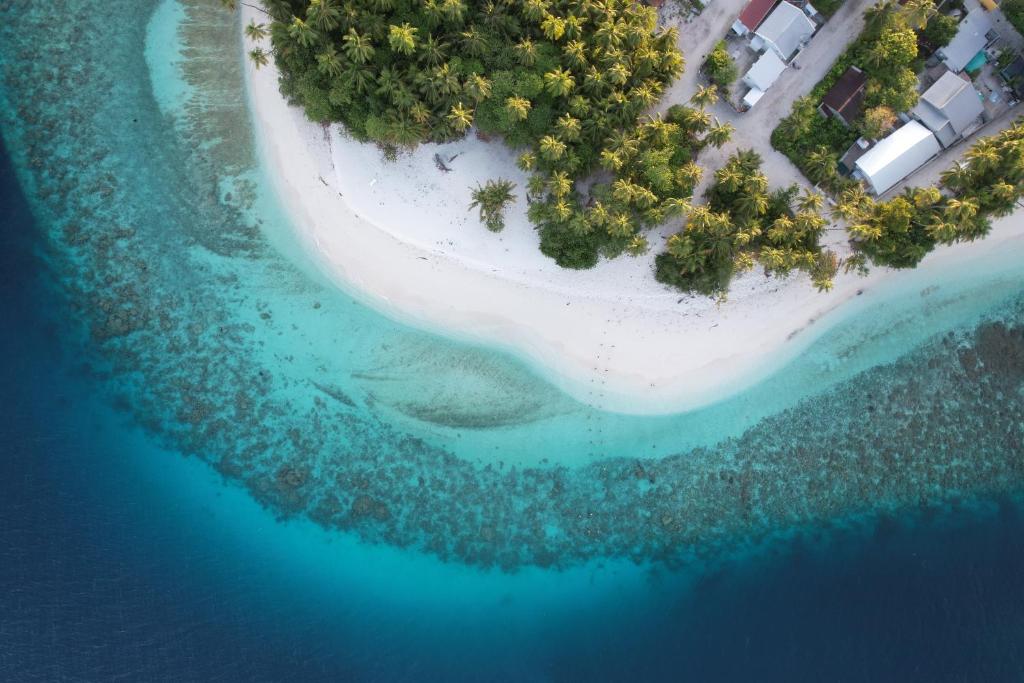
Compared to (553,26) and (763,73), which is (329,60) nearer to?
(553,26)

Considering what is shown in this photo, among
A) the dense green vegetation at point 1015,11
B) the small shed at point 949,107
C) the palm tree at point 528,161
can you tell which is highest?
the dense green vegetation at point 1015,11

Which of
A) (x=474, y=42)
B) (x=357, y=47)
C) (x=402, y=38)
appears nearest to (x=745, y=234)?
(x=474, y=42)

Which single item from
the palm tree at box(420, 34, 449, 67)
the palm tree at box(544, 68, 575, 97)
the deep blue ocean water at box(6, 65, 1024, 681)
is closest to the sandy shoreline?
the palm tree at box(420, 34, 449, 67)

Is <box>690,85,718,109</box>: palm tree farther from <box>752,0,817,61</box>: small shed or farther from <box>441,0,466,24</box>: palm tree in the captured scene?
<box>441,0,466,24</box>: palm tree

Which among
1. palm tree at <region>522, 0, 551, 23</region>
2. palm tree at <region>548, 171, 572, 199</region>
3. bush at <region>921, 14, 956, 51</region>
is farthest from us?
bush at <region>921, 14, 956, 51</region>

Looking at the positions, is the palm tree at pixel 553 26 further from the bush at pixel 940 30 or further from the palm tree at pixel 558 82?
the bush at pixel 940 30

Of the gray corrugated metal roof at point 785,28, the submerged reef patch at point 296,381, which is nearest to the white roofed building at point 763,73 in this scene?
the gray corrugated metal roof at point 785,28
